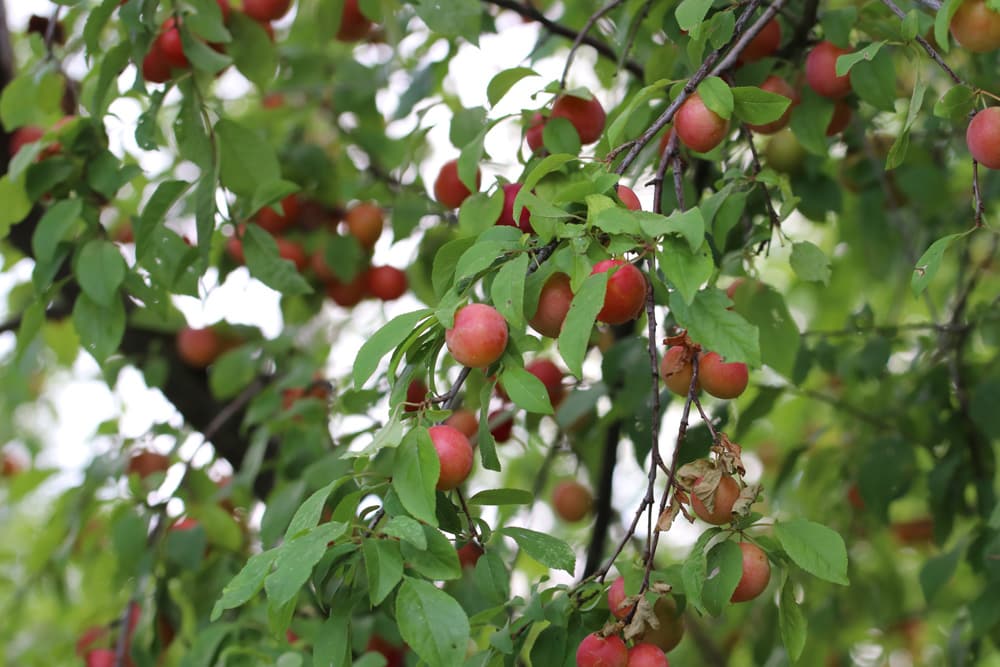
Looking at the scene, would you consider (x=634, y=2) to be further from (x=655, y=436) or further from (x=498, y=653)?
(x=498, y=653)

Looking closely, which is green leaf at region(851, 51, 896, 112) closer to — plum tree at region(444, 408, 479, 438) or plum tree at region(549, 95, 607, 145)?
plum tree at region(549, 95, 607, 145)

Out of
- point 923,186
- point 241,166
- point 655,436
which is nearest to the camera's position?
point 655,436

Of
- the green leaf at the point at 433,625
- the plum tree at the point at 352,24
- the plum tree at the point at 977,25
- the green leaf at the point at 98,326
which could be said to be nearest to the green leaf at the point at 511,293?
the green leaf at the point at 433,625

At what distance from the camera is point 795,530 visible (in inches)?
35.8

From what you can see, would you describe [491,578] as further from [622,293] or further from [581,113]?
[581,113]

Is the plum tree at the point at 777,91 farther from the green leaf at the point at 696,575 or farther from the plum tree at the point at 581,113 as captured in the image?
the green leaf at the point at 696,575

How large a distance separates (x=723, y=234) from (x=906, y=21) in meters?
0.29

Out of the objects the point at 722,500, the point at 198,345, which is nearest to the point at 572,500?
the point at 198,345

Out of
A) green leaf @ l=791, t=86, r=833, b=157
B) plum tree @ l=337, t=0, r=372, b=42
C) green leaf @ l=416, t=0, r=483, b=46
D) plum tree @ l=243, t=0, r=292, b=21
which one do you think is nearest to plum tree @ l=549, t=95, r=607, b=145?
green leaf @ l=416, t=0, r=483, b=46

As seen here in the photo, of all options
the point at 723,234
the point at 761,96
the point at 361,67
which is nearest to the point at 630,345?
the point at 723,234

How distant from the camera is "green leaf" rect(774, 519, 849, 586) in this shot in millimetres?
869

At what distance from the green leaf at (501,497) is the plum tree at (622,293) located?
0.19m

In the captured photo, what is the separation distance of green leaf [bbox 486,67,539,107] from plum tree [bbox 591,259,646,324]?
15.9 inches

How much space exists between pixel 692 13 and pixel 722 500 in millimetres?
437
